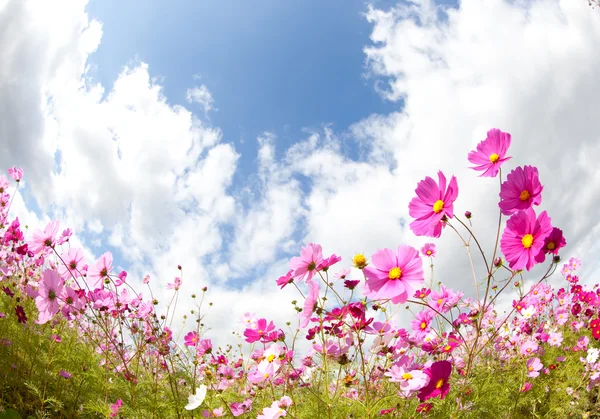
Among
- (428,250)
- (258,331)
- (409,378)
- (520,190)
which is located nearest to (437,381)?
(409,378)

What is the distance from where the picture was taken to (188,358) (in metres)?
2.85

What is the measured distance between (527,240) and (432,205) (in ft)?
0.85

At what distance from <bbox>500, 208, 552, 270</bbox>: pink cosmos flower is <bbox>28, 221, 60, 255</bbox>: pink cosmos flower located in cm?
182

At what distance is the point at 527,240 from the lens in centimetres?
107

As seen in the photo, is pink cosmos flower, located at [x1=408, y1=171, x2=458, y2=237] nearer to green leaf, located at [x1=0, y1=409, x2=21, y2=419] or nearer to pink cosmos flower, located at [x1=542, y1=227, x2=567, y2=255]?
pink cosmos flower, located at [x1=542, y1=227, x2=567, y2=255]

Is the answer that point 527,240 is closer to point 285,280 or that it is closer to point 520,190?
point 520,190

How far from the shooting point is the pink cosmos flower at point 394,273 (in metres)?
1.08

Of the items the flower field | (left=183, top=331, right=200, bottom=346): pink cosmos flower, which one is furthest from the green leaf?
(left=183, top=331, right=200, bottom=346): pink cosmos flower

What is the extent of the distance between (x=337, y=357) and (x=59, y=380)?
184 cm

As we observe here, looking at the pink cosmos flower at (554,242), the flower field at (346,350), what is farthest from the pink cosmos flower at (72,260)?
the pink cosmos flower at (554,242)

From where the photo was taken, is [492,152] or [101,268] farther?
[101,268]

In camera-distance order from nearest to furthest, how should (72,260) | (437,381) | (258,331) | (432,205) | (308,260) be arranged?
(432,205)
(437,381)
(308,260)
(258,331)
(72,260)

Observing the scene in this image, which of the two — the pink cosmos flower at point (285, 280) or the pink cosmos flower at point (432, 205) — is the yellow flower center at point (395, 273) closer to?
the pink cosmos flower at point (432, 205)

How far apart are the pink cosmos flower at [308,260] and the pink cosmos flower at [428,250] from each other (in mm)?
1409
